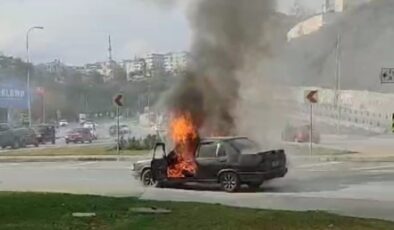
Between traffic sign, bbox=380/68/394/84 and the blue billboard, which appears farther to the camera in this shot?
the blue billboard

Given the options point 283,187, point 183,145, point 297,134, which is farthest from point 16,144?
point 283,187

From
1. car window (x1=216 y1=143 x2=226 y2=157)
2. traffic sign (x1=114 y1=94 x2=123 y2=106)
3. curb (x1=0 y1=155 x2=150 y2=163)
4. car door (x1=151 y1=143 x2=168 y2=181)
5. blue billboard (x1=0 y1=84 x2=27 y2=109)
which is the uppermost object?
blue billboard (x1=0 y1=84 x2=27 y2=109)

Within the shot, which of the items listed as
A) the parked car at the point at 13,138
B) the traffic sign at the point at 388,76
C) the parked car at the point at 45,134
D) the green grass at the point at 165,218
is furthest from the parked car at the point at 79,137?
the green grass at the point at 165,218

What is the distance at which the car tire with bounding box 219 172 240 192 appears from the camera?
16016 millimetres

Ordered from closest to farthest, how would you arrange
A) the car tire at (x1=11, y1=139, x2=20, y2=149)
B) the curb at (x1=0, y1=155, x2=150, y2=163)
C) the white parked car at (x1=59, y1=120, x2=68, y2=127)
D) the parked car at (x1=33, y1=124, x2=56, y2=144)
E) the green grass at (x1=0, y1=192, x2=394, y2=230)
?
the green grass at (x1=0, y1=192, x2=394, y2=230), the curb at (x1=0, y1=155, x2=150, y2=163), the car tire at (x1=11, y1=139, x2=20, y2=149), the parked car at (x1=33, y1=124, x2=56, y2=144), the white parked car at (x1=59, y1=120, x2=68, y2=127)

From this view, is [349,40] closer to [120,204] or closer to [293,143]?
[293,143]

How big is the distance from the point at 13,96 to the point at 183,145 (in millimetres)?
41943

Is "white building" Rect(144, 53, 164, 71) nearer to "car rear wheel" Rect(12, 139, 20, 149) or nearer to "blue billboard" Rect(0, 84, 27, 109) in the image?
"car rear wheel" Rect(12, 139, 20, 149)

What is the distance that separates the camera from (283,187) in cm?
1698

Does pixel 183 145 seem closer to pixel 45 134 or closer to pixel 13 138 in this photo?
pixel 13 138

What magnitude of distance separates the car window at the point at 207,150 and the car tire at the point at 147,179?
1.42 metres

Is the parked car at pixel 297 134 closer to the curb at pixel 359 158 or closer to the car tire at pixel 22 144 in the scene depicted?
the curb at pixel 359 158

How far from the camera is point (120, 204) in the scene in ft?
39.2

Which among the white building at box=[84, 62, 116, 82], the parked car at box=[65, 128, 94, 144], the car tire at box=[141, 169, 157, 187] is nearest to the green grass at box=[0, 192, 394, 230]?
the car tire at box=[141, 169, 157, 187]
